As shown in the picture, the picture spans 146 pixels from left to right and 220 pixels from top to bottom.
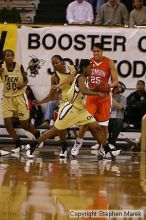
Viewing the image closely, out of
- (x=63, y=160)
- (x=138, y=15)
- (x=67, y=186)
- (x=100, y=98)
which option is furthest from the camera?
(x=138, y=15)

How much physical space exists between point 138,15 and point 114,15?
2.35ft

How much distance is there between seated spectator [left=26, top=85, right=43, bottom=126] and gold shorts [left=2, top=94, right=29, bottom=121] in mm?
2107

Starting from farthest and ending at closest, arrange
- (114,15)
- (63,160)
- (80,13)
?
(80,13), (114,15), (63,160)

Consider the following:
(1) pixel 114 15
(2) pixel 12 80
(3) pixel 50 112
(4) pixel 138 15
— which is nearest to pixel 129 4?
(1) pixel 114 15

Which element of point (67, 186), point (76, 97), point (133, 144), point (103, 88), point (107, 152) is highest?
point (103, 88)

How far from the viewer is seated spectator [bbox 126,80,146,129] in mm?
17469

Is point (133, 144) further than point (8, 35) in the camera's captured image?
No

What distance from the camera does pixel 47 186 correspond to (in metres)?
10.4

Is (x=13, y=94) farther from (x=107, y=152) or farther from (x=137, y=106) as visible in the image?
(x=137, y=106)

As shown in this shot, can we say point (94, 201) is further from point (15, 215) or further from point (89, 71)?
point (89, 71)

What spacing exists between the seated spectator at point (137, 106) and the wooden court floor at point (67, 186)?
7.67 ft

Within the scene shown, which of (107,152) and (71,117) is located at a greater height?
(71,117)

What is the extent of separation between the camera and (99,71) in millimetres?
14820

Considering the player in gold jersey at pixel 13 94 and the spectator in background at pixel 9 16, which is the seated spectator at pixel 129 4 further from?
the player in gold jersey at pixel 13 94
